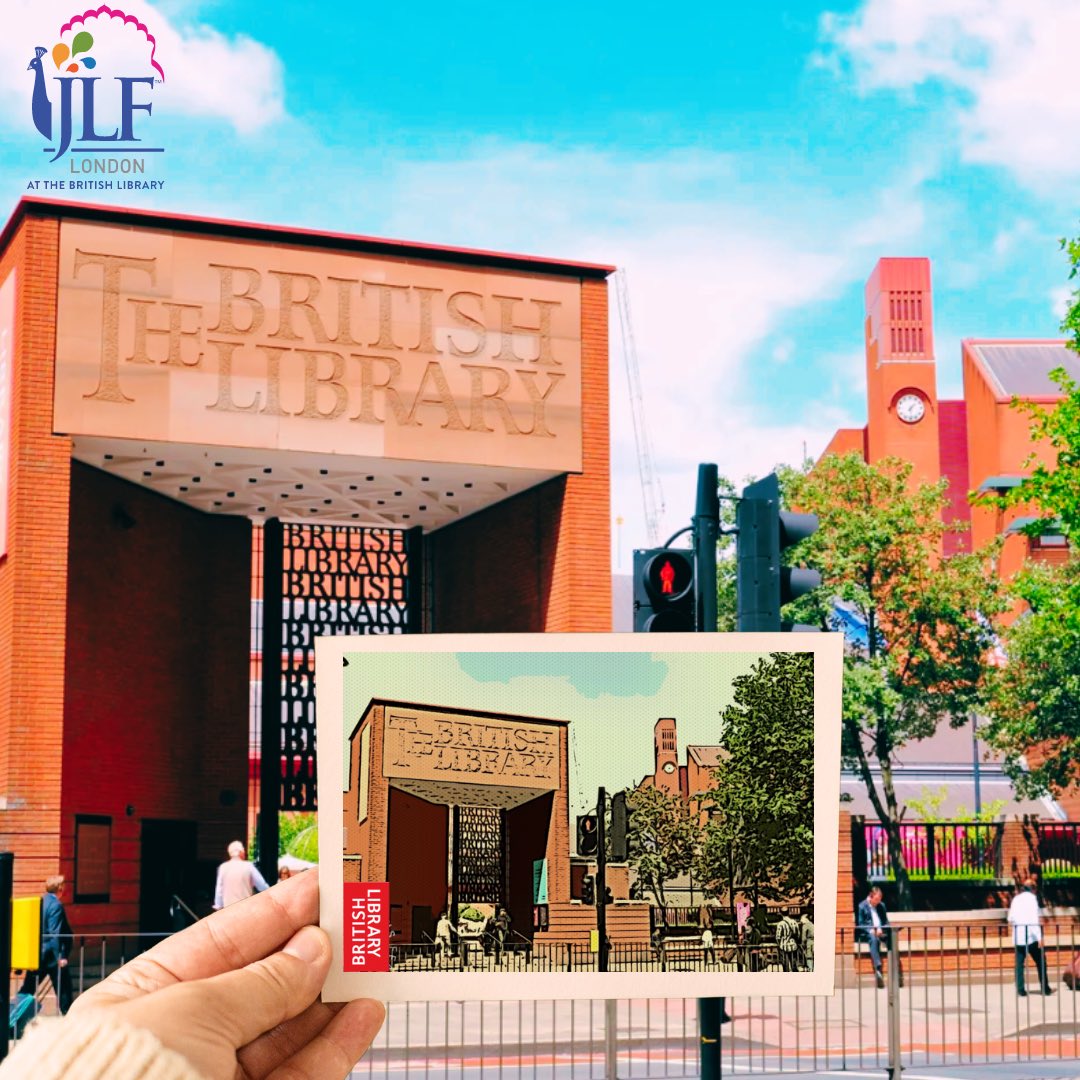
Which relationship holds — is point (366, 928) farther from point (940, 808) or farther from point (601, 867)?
point (940, 808)

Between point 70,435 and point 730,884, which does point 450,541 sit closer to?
point 70,435

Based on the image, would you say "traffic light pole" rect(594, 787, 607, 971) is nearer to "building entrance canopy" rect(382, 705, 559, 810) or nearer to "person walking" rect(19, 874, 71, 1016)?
"building entrance canopy" rect(382, 705, 559, 810)

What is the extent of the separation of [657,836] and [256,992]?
2.82 feet

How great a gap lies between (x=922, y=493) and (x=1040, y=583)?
286 inches

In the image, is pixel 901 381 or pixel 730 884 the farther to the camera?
pixel 901 381

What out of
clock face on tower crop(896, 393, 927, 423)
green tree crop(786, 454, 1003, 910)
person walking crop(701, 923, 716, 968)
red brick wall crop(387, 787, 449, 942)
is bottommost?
person walking crop(701, 923, 716, 968)

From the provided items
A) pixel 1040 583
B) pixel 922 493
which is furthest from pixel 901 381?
pixel 1040 583

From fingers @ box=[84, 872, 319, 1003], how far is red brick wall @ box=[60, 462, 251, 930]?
2355cm

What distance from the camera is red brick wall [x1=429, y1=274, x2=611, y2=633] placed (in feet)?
85.0

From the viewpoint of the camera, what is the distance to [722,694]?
8.75 ft

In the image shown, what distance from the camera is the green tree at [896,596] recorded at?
116 ft

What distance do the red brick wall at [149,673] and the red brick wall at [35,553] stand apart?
1.75 m

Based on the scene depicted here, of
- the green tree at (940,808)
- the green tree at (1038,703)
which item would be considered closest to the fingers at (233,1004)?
the green tree at (1038,703)

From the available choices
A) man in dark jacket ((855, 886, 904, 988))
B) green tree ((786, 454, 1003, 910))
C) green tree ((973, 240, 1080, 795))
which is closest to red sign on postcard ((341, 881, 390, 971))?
man in dark jacket ((855, 886, 904, 988))
